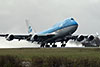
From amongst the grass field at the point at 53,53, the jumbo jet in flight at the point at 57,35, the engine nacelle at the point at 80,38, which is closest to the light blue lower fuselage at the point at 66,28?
the jumbo jet in flight at the point at 57,35

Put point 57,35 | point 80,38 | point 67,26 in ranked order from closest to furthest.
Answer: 1. point 67,26
2. point 57,35
3. point 80,38

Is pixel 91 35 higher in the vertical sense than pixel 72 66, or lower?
higher

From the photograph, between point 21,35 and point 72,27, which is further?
point 21,35

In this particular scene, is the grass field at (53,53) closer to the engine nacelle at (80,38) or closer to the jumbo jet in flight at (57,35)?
the jumbo jet in flight at (57,35)

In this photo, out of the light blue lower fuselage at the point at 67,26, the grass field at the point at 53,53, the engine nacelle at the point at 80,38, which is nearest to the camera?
the grass field at the point at 53,53

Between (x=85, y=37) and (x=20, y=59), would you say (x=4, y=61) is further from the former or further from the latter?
(x=85, y=37)

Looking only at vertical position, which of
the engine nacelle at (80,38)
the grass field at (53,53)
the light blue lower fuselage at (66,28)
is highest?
the light blue lower fuselage at (66,28)

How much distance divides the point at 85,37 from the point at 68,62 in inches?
2465

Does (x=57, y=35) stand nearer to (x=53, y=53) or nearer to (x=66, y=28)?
(x=66, y=28)

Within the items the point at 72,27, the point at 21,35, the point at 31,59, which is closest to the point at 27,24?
the point at 21,35

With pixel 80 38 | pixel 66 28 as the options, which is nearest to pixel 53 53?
pixel 66 28

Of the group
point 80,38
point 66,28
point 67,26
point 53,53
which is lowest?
point 53,53

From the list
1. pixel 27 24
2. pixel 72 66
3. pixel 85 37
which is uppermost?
pixel 27 24

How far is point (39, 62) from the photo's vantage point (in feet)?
111
